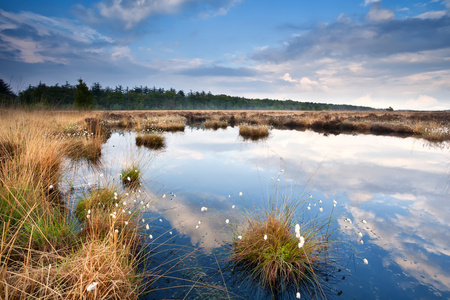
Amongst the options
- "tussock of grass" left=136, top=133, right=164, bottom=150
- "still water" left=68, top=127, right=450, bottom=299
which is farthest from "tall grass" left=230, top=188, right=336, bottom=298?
"tussock of grass" left=136, top=133, right=164, bottom=150

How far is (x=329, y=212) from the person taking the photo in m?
5.88

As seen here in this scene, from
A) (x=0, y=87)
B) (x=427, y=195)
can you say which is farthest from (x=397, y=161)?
(x=0, y=87)

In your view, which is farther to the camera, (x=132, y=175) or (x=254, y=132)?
(x=254, y=132)

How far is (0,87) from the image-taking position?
44.1 ft

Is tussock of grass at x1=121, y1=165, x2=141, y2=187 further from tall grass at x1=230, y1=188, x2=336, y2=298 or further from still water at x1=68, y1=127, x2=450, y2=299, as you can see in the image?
tall grass at x1=230, y1=188, x2=336, y2=298

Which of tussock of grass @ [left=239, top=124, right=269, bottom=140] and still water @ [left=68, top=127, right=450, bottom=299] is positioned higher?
tussock of grass @ [left=239, top=124, right=269, bottom=140]

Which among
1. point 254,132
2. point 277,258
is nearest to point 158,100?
point 254,132

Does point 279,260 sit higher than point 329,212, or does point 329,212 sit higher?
point 279,260

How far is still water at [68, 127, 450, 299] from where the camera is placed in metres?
3.48

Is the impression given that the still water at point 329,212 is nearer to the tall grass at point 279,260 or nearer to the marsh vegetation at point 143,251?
the marsh vegetation at point 143,251

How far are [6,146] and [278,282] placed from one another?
337 inches

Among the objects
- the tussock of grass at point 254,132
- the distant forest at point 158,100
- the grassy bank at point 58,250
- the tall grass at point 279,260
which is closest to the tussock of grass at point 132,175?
the grassy bank at point 58,250

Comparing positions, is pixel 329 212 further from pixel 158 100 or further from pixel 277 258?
pixel 158 100

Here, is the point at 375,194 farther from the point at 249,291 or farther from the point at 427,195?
the point at 249,291
